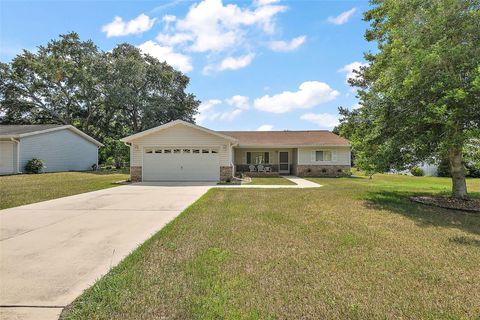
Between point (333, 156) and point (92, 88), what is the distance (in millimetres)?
28273

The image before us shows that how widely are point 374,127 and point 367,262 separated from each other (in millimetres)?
7058

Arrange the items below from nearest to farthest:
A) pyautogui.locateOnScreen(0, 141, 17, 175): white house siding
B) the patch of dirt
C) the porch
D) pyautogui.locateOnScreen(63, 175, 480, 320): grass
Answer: pyautogui.locateOnScreen(63, 175, 480, 320): grass → the patch of dirt → pyautogui.locateOnScreen(0, 141, 17, 175): white house siding → the porch

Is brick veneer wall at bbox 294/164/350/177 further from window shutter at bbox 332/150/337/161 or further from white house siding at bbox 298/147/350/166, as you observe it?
window shutter at bbox 332/150/337/161

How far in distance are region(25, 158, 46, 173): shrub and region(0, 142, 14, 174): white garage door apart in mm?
941

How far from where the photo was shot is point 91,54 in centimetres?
3484

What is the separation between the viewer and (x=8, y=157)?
20344 mm

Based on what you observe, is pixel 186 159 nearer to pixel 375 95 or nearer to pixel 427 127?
pixel 375 95

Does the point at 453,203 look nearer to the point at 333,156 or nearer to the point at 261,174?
the point at 333,156

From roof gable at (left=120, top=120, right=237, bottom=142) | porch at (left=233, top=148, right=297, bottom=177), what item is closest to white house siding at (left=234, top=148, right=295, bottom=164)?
porch at (left=233, top=148, right=297, bottom=177)

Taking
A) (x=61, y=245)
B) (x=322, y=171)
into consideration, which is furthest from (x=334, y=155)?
(x=61, y=245)

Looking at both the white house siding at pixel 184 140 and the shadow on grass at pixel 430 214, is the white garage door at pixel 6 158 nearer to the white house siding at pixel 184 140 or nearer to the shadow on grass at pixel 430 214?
the white house siding at pixel 184 140

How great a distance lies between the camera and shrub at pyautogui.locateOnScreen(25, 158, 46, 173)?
67.7 feet

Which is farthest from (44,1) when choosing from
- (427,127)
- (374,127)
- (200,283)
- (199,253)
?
(427,127)

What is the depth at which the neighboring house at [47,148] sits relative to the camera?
66.6ft
